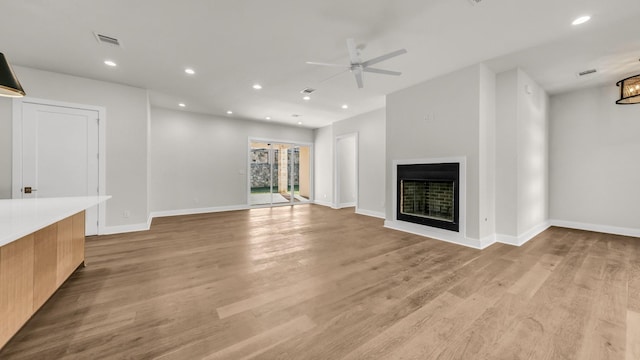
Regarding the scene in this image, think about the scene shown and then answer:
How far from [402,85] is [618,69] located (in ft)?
10.5

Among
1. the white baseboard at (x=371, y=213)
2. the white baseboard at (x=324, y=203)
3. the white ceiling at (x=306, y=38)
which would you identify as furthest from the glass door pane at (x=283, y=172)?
the white ceiling at (x=306, y=38)

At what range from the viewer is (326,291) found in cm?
223

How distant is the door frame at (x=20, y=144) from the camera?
3.64 metres

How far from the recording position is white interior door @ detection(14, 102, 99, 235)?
374cm

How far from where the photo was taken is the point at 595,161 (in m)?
4.52

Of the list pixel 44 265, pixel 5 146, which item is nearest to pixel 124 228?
pixel 5 146

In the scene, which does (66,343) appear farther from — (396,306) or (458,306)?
(458,306)

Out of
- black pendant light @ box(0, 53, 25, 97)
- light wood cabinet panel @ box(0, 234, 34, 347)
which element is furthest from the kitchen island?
black pendant light @ box(0, 53, 25, 97)

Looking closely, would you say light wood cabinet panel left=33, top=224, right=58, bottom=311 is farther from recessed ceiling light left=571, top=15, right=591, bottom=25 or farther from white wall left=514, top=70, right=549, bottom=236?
white wall left=514, top=70, right=549, bottom=236

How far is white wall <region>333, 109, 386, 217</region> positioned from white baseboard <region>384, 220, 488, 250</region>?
54.8 inches

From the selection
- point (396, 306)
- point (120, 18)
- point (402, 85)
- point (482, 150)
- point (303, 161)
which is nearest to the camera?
point (396, 306)

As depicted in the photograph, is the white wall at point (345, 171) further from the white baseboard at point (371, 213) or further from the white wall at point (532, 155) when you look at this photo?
the white wall at point (532, 155)

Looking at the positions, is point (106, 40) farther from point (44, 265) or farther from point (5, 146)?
point (44, 265)

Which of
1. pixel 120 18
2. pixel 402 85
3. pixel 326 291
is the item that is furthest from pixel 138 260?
pixel 402 85
